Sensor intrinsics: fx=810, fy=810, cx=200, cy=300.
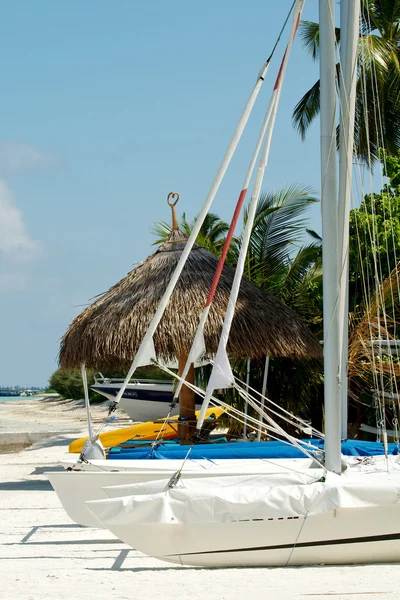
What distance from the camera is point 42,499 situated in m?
10.5

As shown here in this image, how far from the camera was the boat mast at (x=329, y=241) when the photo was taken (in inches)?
264

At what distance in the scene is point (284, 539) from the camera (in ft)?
20.9

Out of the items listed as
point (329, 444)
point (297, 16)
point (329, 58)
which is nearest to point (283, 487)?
point (329, 444)

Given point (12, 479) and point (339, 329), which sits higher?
point (339, 329)

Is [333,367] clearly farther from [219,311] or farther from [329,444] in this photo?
[219,311]

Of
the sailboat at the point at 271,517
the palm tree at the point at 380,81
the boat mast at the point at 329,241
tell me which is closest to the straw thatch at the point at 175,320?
the boat mast at the point at 329,241

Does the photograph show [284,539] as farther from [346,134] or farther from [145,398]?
[145,398]

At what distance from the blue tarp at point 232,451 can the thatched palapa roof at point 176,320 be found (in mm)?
2036

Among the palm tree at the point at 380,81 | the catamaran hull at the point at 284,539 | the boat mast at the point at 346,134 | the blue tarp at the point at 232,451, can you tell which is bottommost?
the catamaran hull at the point at 284,539

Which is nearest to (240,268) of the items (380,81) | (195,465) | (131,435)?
(195,465)

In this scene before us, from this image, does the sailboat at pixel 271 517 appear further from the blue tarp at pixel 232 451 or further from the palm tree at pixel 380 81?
the palm tree at pixel 380 81

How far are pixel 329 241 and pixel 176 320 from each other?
4550 mm

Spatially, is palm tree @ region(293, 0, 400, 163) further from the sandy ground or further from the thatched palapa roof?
the sandy ground

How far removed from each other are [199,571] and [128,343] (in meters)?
5.07
